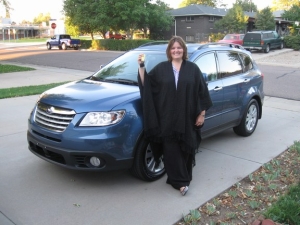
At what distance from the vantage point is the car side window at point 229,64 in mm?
5474

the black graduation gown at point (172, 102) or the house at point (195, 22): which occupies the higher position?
the house at point (195, 22)

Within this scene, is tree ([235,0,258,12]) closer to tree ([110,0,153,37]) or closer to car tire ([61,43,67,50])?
tree ([110,0,153,37])

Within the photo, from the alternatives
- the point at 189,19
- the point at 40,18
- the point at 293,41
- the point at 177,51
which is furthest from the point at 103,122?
the point at 40,18

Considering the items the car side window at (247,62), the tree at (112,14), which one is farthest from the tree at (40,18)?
the car side window at (247,62)

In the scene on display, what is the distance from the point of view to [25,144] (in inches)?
217

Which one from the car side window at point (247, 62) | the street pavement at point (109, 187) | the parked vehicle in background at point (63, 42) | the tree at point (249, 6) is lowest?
the street pavement at point (109, 187)

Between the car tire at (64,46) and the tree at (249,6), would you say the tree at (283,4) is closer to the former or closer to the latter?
the tree at (249,6)

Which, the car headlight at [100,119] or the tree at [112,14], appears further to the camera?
the tree at [112,14]

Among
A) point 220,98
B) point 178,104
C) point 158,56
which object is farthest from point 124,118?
point 220,98

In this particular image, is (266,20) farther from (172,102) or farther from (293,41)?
(172,102)

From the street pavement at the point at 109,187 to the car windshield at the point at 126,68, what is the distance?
132cm

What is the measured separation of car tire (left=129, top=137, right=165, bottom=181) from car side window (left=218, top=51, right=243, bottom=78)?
6.51ft

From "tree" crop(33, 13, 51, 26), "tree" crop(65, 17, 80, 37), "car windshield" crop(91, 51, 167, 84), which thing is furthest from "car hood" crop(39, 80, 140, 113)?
"tree" crop(33, 13, 51, 26)

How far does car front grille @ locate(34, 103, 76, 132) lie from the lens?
12.5 ft
